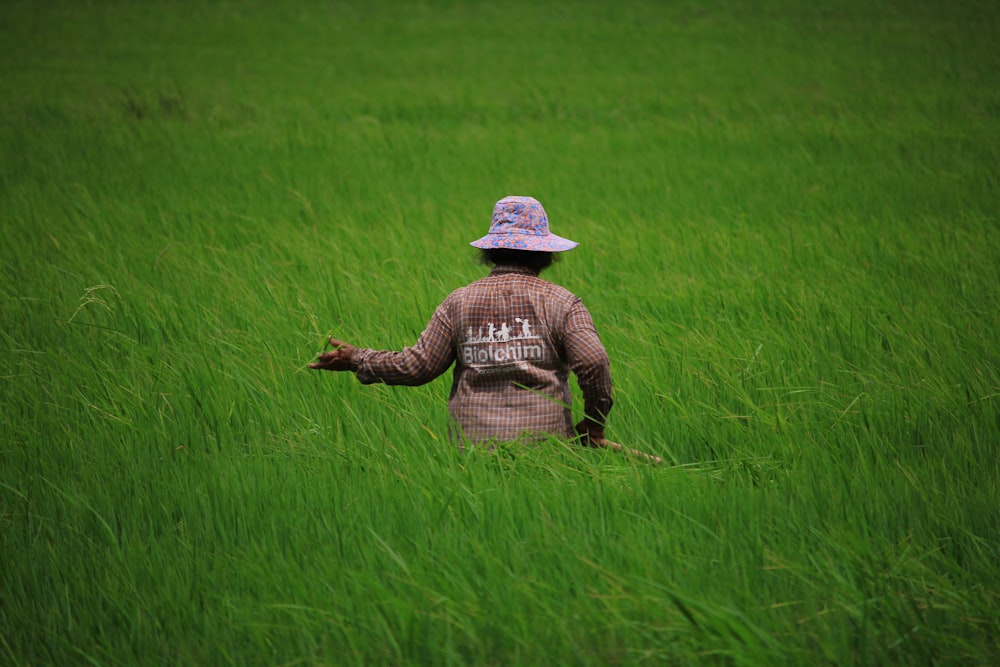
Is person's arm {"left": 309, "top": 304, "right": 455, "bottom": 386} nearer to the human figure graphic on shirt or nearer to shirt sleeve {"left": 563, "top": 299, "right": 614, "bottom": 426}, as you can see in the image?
the human figure graphic on shirt

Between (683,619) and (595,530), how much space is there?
1.36ft

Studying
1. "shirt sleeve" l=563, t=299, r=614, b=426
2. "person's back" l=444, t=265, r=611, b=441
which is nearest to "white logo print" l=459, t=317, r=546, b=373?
"person's back" l=444, t=265, r=611, b=441

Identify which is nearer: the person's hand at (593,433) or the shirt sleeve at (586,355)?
the shirt sleeve at (586,355)

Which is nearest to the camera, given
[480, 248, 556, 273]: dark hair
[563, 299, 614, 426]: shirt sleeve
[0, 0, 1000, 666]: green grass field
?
[0, 0, 1000, 666]: green grass field

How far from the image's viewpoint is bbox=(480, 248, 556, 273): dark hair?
2.68 metres

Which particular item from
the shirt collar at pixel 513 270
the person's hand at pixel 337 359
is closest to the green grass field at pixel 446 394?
the person's hand at pixel 337 359

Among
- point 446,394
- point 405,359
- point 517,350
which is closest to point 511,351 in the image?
point 517,350

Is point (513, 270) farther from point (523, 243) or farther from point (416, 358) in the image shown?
point (416, 358)

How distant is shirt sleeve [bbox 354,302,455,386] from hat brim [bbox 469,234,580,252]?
0.72 feet

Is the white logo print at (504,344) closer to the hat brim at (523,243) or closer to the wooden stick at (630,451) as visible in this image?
the hat brim at (523,243)

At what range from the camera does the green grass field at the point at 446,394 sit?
6.45 ft

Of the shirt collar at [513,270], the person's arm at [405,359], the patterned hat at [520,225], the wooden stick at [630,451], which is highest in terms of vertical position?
the patterned hat at [520,225]

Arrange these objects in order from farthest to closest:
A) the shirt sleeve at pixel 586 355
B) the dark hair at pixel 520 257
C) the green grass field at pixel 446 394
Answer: the dark hair at pixel 520 257
the shirt sleeve at pixel 586 355
the green grass field at pixel 446 394

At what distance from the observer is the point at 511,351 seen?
8.50 feet
